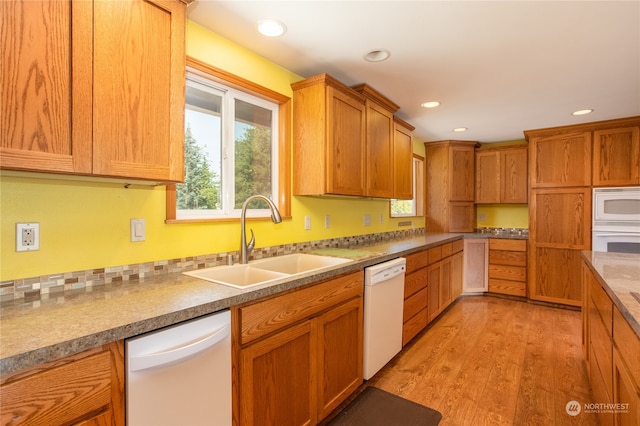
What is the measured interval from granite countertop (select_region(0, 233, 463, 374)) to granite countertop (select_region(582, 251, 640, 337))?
1.24 meters

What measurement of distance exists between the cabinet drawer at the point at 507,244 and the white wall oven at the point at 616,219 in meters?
0.71

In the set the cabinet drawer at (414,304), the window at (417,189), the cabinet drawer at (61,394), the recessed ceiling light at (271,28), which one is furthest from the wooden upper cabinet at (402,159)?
the cabinet drawer at (61,394)

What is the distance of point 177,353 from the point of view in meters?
1.03

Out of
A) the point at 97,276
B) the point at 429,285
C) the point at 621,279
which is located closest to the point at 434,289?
the point at 429,285

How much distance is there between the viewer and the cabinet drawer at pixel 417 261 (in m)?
2.69

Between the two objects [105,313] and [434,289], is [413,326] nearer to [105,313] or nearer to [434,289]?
[434,289]

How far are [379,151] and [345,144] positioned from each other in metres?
0.56

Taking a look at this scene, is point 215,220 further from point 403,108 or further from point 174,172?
point 403,108

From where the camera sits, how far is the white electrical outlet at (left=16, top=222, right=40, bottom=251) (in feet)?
3.86

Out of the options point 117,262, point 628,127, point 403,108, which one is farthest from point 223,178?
point 628,127

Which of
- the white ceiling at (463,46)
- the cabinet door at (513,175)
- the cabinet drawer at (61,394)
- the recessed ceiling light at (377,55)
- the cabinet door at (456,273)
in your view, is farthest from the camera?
the cabinet door at (513,175)

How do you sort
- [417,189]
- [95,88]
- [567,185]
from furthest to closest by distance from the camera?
[417,189] < [567,185] < [95,88]

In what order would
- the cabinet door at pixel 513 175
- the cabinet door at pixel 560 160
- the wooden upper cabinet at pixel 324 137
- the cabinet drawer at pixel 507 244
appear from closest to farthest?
the wooden upper cabinet at pixel 324 137 → the cabinet door at pixel 560 160 → the cabinet drawer at pixel 507 244 → the cabinet door at pixel 513 175

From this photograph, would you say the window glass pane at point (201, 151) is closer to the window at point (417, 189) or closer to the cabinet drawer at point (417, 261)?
the cabinet drawer at point (417, 261)
